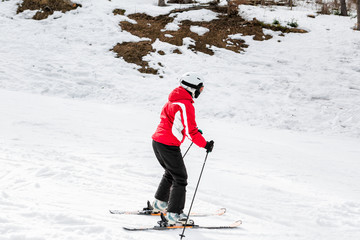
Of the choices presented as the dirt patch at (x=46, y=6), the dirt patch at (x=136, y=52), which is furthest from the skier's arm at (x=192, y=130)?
the dirt patch at (x=46, y=6)

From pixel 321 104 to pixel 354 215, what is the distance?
26.1 feet

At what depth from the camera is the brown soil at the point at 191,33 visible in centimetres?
1603

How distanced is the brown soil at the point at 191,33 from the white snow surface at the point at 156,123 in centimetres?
59

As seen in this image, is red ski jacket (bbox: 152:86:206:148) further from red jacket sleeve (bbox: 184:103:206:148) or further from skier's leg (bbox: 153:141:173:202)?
skier's leg (bbox: 153:141:173:202)

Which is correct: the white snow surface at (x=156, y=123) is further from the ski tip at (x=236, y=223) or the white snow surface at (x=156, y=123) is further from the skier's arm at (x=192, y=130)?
→ the skier's arm at (x=192, y=130)

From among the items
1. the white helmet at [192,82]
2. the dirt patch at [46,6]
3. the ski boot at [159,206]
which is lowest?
the ski boot at [159,206]

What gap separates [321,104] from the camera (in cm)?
1219

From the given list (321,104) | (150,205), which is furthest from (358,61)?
(150,205)

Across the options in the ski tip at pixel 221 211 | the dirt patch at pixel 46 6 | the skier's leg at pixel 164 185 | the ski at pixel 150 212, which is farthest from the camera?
the dirt patch at pixel 46 6

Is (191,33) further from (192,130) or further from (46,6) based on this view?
(192,130)

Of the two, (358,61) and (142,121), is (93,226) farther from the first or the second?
(358,61)

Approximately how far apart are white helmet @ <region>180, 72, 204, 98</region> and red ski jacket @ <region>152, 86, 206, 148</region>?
70 mm

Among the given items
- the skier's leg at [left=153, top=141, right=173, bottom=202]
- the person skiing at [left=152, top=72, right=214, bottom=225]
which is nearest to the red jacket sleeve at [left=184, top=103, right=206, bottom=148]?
the person skiing at [left=152, top=72, right=214, bottom=225]

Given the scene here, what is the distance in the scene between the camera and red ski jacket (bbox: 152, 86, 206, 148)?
12.8 ft
